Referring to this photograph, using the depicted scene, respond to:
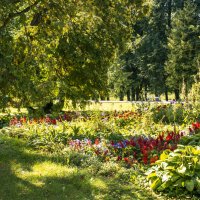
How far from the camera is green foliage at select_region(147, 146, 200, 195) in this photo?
5539 mm

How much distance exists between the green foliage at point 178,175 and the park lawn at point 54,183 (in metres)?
0.27

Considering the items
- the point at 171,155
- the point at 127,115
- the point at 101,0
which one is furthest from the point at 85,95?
the point at 171,155

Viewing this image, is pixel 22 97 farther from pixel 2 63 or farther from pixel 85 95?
pixel 85 95

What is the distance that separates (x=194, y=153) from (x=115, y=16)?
298 inches

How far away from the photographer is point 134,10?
46.5ft

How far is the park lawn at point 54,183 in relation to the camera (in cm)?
555

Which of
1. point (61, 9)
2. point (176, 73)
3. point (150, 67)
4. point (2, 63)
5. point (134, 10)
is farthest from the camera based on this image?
point (150, 67)

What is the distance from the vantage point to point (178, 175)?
5.64m

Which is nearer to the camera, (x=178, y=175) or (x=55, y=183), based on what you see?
(x=178, y=175)

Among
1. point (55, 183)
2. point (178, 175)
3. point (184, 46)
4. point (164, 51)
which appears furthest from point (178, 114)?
point (164, 51)

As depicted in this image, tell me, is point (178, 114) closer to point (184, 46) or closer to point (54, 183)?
point (54, 183)

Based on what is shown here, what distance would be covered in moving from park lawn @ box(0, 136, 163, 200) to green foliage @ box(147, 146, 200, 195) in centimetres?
27

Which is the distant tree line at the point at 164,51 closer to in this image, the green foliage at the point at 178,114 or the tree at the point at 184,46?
the tree at the point at 184,46

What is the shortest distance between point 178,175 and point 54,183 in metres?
2.17
